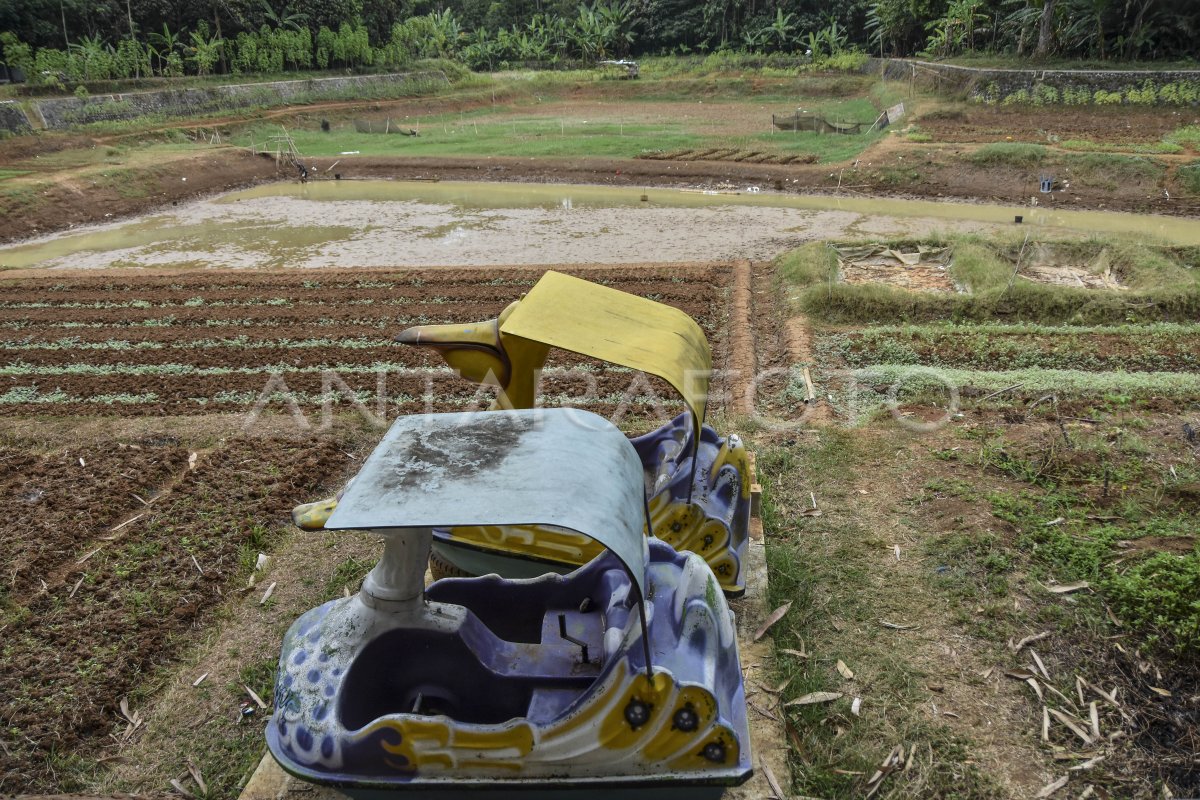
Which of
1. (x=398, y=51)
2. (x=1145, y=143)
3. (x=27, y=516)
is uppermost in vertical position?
(x=398, y=51)

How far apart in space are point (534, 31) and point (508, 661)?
5272cm

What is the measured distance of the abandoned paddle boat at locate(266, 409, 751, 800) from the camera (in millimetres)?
3115

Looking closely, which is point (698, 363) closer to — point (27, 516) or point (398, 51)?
point (27, 516)

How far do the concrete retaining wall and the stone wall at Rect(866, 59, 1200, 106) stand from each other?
26081 millimetres

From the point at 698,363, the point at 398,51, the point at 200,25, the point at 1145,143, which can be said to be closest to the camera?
the point at 698,363

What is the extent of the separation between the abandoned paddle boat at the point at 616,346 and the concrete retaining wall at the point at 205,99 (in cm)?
2793

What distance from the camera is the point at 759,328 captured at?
1022cm

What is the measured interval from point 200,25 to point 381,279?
105 feet

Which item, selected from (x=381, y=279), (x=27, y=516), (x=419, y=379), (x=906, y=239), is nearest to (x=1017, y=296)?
(x=906, y=239)

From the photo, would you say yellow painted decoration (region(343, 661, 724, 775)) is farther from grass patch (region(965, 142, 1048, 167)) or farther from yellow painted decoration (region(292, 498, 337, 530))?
grass patch (region(965, 142, 1048, 167))

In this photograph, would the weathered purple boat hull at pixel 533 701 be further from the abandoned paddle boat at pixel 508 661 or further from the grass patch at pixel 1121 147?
the grass patch at pixel 1121 147

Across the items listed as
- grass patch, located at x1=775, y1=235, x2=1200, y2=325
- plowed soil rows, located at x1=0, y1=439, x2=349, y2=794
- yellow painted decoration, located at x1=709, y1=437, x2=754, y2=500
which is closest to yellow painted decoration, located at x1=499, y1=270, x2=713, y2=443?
yellow painted decoration, located at x1=709, y1=437, x2=754, y2=500

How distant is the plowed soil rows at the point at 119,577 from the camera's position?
441 cm

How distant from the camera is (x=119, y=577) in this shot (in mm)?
5562
